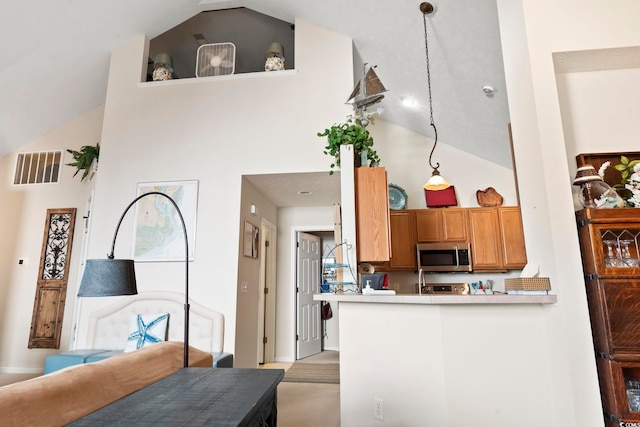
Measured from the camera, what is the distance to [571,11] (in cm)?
216

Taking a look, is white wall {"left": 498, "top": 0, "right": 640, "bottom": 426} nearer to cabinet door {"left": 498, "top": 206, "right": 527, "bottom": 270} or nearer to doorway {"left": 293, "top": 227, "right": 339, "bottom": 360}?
cabinet door {"left": 498, "top": 206, "right": 527, "bottom": 270}

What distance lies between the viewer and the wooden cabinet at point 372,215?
3047 mm

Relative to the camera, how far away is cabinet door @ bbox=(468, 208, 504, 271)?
4551 mm

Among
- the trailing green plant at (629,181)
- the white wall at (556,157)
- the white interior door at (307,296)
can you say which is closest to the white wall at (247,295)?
the white interior door at (307,296)

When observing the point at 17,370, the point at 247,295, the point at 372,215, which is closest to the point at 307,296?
the point at 247,295

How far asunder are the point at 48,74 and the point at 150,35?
1343 millimetres

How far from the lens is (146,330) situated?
3.68m

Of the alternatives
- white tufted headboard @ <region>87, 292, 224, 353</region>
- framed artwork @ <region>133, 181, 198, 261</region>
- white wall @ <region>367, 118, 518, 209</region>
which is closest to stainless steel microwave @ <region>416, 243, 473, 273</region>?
white wall @ <region>367, 118, 518, 209</region>

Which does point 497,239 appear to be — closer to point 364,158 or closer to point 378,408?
point 364,158

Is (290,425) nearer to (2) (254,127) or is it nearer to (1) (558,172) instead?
(1) (558,172)

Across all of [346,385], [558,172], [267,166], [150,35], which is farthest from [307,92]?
[346,385]

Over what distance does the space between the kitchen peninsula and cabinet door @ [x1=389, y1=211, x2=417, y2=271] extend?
8.00 ft

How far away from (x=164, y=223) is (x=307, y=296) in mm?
2681

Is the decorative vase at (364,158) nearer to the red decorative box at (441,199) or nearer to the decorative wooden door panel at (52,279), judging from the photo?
the red decorative box at (441,199)
